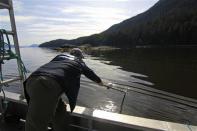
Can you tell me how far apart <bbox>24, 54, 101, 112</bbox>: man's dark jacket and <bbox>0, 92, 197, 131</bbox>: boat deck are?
0.79m

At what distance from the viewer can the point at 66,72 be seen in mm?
4277

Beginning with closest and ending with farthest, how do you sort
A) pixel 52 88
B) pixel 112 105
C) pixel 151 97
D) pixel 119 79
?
pixel 52 88
pixel 112 105
pixel 151 97
pixel 119 79

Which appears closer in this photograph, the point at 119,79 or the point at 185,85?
the point at 185,85

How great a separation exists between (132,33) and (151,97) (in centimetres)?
11041

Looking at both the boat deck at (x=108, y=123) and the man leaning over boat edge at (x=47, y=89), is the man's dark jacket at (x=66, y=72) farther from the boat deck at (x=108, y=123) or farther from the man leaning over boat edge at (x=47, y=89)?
the boat deck at (x=108, y=123)

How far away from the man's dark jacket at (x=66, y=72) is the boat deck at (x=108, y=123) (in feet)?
2.59

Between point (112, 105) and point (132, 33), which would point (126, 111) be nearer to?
point (112, 105)

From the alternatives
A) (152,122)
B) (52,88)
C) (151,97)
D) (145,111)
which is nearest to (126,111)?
(145,111)

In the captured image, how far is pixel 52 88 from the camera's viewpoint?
4.02 meters

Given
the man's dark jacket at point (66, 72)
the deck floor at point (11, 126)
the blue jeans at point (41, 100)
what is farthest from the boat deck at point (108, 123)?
the blue jeans at point (41, 100)

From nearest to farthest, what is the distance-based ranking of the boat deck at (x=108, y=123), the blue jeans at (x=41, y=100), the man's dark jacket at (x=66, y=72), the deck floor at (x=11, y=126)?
the blue jeans at (x=41, y=100) < the man's dark jacket at (x=66, y=72) < the boat deck at (x=108, y=123) < the deck floor at (x=11, y=126)

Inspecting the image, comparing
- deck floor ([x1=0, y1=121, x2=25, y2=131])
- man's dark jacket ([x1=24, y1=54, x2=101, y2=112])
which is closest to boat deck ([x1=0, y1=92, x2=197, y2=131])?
deck floor ([x1=0, y1=121, x2=25, y2=131])

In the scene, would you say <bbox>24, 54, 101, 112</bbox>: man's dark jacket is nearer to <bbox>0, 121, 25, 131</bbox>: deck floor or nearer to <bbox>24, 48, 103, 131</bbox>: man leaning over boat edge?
<bbox>24, 48, 103, 131</bbox>: man leaning over boat edge

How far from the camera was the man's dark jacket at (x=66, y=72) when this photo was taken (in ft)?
13.6
